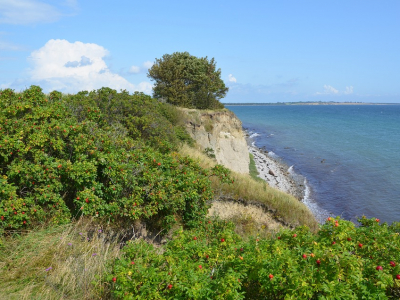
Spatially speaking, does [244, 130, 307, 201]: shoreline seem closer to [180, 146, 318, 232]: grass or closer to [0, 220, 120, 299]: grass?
[180, 146, 318, 232]: grass

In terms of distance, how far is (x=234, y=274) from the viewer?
14.9 ft

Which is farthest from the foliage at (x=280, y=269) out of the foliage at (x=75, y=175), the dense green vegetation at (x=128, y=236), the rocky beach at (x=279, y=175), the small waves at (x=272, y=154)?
the small waves at (x=272, y=154)

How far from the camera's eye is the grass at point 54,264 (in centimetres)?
570

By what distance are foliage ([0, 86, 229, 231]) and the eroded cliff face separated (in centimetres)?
1774

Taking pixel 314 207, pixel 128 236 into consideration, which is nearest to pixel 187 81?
pixel 314 207

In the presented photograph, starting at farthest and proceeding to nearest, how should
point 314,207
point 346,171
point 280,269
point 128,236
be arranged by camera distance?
1. point 346,171
2. point 314,207
3. point 128,236
4. point 280,269

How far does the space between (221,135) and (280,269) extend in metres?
27.5

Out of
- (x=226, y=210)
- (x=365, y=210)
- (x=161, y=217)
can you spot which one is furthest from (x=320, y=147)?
(x=161, y=217)

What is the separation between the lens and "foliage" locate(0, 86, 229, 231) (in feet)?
24.7

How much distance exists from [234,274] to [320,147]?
50.6 m

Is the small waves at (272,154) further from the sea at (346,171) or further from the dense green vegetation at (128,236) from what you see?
the dense green vegetation at (128,236)

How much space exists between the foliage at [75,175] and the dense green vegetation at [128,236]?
3 centimetres

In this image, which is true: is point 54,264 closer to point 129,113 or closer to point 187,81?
point 129,113

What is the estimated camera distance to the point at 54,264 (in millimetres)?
6398
